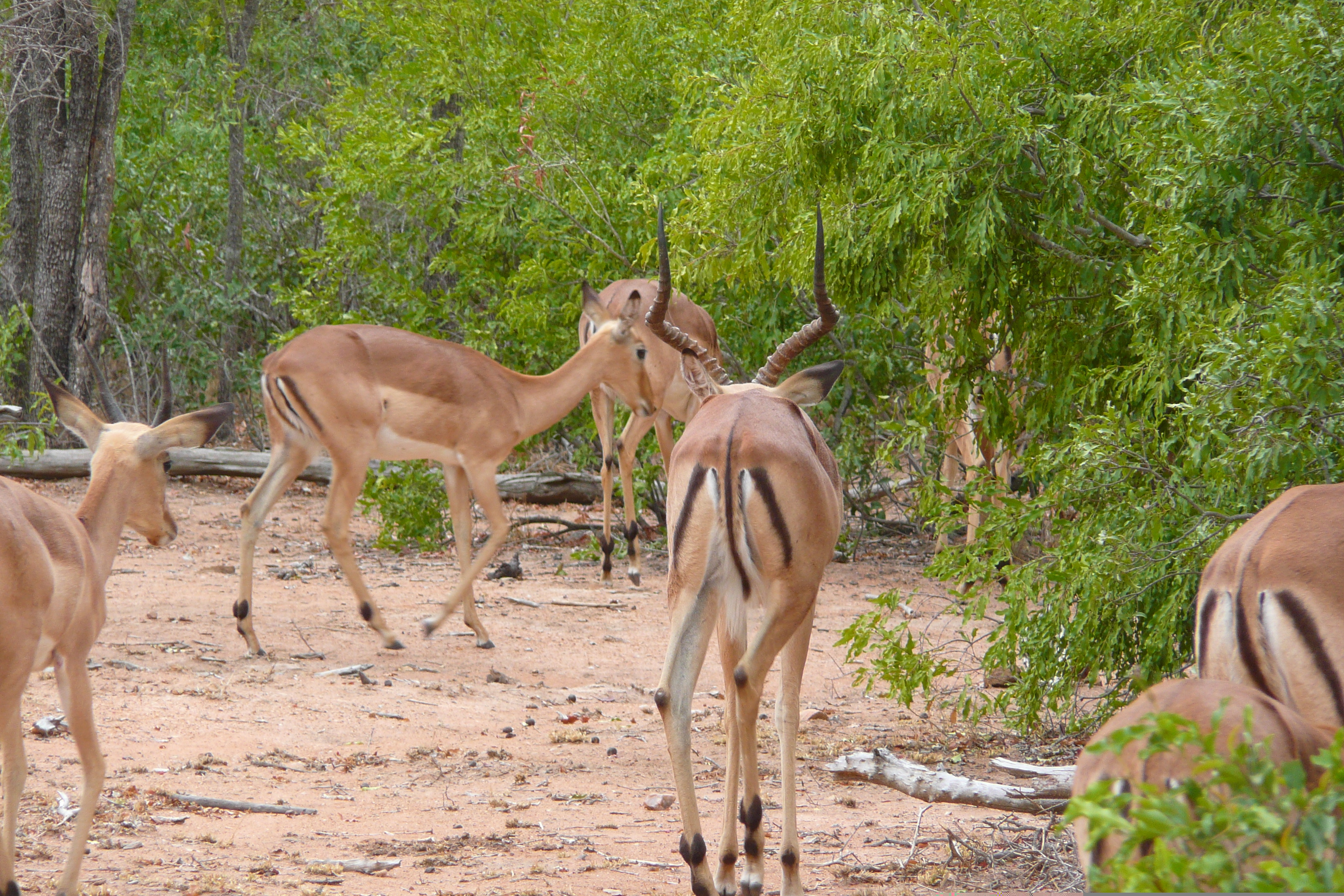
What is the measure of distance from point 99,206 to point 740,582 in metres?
10.5

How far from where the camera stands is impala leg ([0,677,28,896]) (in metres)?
3.73

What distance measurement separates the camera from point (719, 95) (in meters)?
8.00

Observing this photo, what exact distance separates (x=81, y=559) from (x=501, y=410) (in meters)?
4.40

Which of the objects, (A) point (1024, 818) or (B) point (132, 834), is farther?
(A) point (1024, 818)

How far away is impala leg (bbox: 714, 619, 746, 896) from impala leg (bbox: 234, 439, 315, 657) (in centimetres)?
386

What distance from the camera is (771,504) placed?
4176 mm

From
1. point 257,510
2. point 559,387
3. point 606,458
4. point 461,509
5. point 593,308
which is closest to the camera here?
point 257,510

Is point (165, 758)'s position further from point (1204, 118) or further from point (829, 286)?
point (1204, 118)

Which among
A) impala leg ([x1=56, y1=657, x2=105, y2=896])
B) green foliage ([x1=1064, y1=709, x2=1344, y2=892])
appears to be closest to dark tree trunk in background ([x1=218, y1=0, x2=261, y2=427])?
impala leg ([x1=56, y1=657, x2=105, y2=896])

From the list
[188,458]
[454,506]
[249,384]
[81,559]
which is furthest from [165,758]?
[249,384]

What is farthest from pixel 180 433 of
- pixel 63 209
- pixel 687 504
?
pixel 63 209

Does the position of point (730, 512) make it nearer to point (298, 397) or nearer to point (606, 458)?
point (298, 397)

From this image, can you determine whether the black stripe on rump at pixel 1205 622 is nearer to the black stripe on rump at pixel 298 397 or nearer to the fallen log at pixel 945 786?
the fallen log at pixel 945 786

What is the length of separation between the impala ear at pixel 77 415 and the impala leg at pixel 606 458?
5141 millimetres
